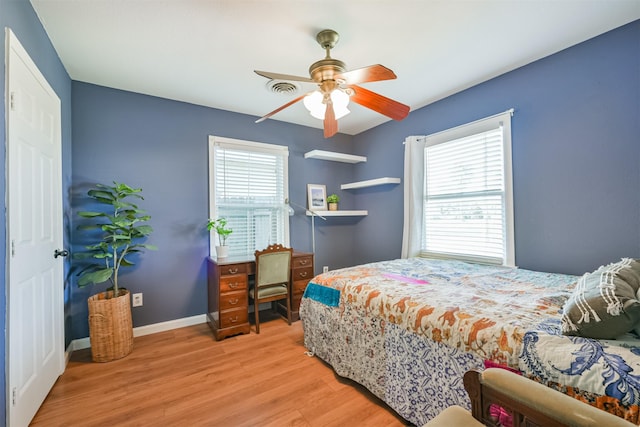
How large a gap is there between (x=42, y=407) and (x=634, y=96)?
4431mm

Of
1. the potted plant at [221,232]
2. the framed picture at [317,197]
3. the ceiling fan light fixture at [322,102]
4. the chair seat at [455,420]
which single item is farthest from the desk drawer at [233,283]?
the chair seat at [455,420]

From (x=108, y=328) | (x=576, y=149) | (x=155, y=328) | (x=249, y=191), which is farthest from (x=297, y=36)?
(x=155, y=328)

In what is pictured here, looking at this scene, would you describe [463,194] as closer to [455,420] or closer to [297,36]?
[297,36]

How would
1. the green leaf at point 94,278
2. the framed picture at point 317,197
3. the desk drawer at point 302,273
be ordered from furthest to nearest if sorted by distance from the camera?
the framed picture at point 317,197
the desk drawer at point 302,273
the green leaf at point 94,278

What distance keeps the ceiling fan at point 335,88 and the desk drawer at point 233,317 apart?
6.57ft

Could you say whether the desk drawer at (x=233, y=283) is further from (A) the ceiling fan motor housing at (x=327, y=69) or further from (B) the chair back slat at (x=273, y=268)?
(A) the ceiling fan motor housing at (x=327, y=69)

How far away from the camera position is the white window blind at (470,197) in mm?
2615

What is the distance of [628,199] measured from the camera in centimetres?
195

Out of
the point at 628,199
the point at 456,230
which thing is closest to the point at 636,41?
the point at 628,199

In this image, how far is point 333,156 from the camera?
3881 millimetres

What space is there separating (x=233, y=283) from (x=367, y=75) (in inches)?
89.3

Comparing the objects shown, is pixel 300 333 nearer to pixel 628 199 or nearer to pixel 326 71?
pixel 326 71

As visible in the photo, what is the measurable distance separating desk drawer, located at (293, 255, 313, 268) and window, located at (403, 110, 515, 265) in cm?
115

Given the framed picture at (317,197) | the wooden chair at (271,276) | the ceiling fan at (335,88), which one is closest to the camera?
the ceiling fan at (335,88)
